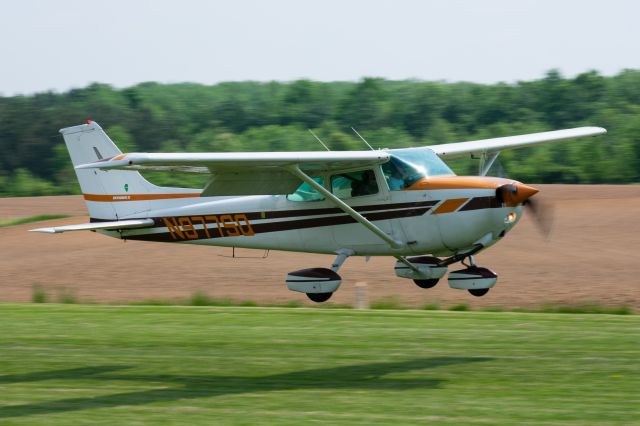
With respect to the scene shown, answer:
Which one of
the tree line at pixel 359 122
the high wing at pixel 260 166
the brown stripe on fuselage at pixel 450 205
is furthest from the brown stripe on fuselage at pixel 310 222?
the tree line at pixel 359 122

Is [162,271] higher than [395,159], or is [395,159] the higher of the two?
[395,159]

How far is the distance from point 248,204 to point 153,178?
3673cm

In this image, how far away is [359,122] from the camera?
78.7 m

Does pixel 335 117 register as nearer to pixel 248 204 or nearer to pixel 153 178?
pixel 153 178

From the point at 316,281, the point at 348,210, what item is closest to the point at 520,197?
the point at 348,210

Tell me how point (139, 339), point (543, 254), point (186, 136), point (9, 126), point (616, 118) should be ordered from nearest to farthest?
point (139, 339)
point (543, 254)
point (616, 118)
point (9, 126)
point (186, 136)

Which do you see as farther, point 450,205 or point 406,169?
point 406,169

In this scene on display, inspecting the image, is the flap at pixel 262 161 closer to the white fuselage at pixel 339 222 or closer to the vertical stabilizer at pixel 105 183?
the white fuselage at pixel 339 222

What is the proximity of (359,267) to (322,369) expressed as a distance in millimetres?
18971

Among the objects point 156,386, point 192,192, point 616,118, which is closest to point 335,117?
point 616,118

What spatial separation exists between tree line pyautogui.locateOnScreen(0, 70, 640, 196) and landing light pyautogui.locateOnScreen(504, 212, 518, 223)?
1332 inches

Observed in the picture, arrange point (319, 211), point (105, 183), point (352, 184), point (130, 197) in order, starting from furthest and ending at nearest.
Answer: point (105, 183)
point (130, 197)
point (319, 211)
point (352, 184)

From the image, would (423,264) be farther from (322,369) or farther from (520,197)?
(322,369)

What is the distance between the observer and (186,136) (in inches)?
3088
